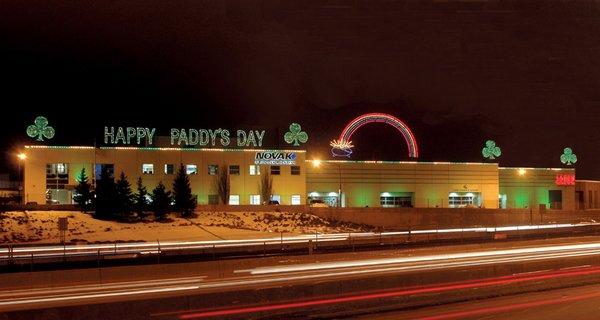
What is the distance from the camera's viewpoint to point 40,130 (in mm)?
84188

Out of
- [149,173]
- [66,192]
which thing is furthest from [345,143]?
[66,192]

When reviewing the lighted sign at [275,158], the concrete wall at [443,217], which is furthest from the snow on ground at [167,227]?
the lighted sign at [275,158]

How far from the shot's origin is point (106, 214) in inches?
2808

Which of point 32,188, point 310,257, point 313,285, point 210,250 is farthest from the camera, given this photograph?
point 32,188

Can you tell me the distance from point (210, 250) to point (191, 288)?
75.0 feet

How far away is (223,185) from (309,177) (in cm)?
1260

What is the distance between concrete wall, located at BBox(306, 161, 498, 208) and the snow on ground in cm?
1704

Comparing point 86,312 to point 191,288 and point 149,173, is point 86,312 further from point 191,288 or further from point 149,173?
point 149,173

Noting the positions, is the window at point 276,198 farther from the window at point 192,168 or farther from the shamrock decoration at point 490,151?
the shamrock decoration at point 490,151

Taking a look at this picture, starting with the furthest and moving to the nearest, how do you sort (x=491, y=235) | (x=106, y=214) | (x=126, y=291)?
(x=106, y=214) → (x=491, y=235) → (x=126, y=291)

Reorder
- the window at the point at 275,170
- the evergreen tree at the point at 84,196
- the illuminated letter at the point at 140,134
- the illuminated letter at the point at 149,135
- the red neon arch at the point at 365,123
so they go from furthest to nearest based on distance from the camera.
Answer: the red neon arch at the point at 365,123, the window at the point at 275,170, the illuminated letter at the point at 149,135, the illuminated letter at the point at 140,134, the evergreen tree at the point at 84,196

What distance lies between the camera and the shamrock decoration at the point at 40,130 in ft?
275

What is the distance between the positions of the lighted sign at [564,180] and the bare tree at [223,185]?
50319 mm

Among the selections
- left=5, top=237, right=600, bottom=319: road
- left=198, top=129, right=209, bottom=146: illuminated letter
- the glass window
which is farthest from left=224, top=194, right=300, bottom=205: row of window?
left=5, top=237, right=600, bottom=319: road
